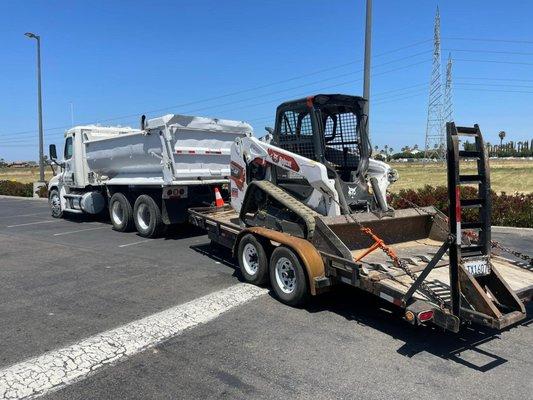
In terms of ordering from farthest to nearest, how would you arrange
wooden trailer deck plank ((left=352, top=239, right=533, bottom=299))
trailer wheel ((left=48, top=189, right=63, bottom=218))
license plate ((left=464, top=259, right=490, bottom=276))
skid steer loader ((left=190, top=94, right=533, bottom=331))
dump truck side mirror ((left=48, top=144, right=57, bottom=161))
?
trailer wheel ((left=48, top=189, right=63, bottom=218))
dump truck side mirror ((left=48, top=144, right=57, bottom=161))
wooden trailer deck plank ((left=352, top=239, right=533, bottom=299))
license plate ((left=464, top=259, right=490, bottom=276))
skid steer loader ((left=190, top=94, right=533, bottom=331))

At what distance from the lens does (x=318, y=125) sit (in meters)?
6.93

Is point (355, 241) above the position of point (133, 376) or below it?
above

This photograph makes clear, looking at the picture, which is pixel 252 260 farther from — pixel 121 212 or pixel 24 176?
pixel 24 176

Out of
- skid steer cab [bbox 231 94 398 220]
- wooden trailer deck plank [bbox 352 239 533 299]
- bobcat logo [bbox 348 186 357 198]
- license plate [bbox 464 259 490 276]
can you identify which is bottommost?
wooden trailer deck plank [bbox 352 239 533 299]

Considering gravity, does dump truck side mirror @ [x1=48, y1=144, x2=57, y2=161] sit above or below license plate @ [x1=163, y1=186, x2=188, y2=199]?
above

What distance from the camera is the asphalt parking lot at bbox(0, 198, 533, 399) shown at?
4.03m

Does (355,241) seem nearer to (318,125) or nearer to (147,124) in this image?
(318,125)

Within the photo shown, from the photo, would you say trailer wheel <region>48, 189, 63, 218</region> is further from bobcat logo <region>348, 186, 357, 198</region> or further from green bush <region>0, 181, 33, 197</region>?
green bush <region>0, 181, 33, 197</region>

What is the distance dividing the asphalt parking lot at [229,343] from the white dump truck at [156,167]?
3.21m

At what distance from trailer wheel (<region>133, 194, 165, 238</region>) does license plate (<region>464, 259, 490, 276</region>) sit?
7.75 m

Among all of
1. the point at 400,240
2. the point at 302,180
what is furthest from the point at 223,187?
the point at 400,240

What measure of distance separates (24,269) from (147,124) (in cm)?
419

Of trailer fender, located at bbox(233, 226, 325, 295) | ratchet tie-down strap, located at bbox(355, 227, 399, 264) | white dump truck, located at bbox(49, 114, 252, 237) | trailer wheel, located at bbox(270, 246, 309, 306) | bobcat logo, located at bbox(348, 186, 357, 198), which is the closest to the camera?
ratchet tie-down strap, located at bbox(355, 227, 399, 264)

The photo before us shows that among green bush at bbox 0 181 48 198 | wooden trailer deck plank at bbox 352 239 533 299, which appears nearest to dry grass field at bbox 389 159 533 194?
wooden trailer deck plank at bbox 352 239 533 299
